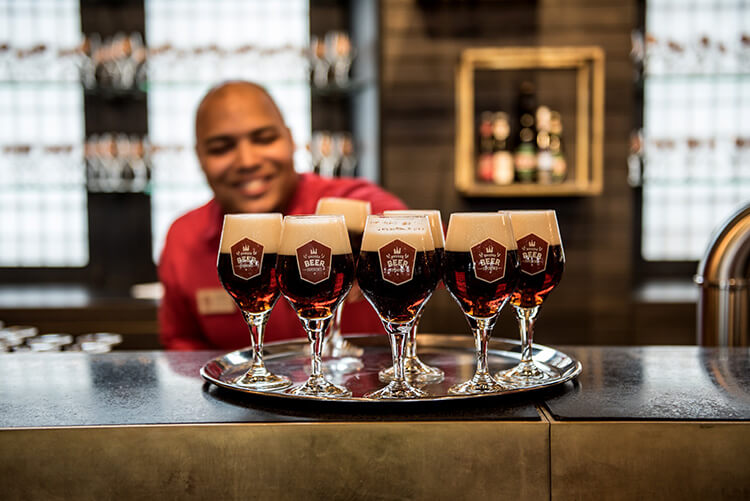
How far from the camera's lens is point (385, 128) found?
3186 millimetres

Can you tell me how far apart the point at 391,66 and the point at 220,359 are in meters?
2.21

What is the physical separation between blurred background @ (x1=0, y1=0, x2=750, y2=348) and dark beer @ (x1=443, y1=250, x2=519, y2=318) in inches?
85.6

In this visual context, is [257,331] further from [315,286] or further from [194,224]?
[194,224]

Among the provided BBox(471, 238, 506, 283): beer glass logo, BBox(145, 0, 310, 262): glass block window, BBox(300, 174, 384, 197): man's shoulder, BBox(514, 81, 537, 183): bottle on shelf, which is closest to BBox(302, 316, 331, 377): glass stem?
BBox(471, 238, 506, 283): beer glass logo

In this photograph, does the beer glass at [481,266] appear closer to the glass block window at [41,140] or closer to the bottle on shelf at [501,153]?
the bottle on shelf at [501,153]

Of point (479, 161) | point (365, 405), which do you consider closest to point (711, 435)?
point (365, 405)

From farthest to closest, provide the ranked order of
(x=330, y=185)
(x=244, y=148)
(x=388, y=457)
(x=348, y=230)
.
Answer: (x=330, y=185), (x=244, y=148), (x=348, y=230), (x=388, y=457)

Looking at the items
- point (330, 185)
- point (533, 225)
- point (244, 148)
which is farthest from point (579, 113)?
point (533, 225)

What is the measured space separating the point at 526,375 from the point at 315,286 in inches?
12.7

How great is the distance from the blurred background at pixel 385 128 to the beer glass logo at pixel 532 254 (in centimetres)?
206

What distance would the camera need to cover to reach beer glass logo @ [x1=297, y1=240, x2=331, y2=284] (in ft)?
3.10

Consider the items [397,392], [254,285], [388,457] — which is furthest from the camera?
[254,285]

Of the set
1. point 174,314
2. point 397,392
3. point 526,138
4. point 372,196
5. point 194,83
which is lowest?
point 174,314

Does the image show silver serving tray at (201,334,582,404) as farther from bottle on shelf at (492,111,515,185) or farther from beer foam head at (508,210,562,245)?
bottle on shelf at (492,111,515,185)
